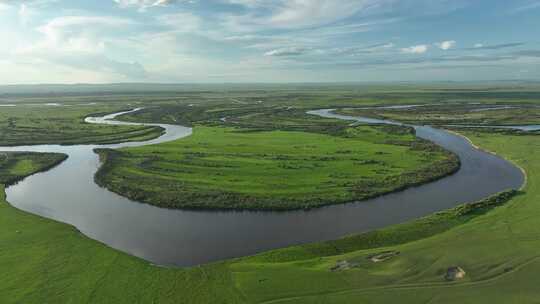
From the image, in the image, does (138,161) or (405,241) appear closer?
(405,241)

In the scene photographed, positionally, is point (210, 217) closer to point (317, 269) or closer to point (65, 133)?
point (317, 269)

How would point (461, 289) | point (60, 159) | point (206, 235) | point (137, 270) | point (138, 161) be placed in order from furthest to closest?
point (60, 159)
point (138, 161)
point (206, 235)
point (137, 270)
point (461, 289)

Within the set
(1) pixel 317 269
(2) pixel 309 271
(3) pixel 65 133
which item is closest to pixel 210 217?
(2) pixel 309 271

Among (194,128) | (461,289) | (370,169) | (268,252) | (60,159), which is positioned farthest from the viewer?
(194,128)

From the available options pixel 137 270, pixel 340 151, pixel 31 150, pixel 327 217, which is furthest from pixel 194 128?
pixel 137 270

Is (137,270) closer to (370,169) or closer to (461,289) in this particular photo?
(461,289)

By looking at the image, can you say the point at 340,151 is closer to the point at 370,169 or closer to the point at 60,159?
the point at 370,169

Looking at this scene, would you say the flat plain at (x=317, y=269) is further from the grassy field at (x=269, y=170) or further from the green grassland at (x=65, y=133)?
the green grassland at (x=65, y=133)
